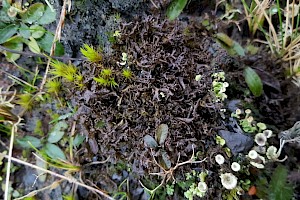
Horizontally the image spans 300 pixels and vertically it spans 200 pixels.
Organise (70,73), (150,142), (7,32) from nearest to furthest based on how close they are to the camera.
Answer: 1. (150,142)
2. (70,73)
3. (7,32)

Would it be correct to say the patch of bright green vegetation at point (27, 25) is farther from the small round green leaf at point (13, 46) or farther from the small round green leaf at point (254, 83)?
the small round green leaf at point (254, 83)

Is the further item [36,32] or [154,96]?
[36,32]

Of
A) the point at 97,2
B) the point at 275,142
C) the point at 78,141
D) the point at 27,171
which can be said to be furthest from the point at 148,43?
the point at 27,171

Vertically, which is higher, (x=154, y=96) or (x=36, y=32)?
(x=36, y=32)

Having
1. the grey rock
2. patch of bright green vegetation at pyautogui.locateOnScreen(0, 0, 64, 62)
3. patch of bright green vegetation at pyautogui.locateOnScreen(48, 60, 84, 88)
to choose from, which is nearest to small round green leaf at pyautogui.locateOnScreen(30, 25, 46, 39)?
patch of bright green vegetation at pyautogui.locateOnScreen(0, 0, 64, 62)

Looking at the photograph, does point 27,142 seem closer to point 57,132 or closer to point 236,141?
point 57,132

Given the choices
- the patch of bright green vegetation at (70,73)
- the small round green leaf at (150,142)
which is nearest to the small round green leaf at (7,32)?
the patch of bright green vegetation at (70,73)

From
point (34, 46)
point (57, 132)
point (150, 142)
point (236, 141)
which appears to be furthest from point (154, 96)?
point (34, 46)

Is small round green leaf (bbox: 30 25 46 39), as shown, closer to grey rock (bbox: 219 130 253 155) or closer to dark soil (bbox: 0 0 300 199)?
dark soil (bbox: 0 0 300 199)

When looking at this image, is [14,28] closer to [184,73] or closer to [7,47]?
[7,47]
